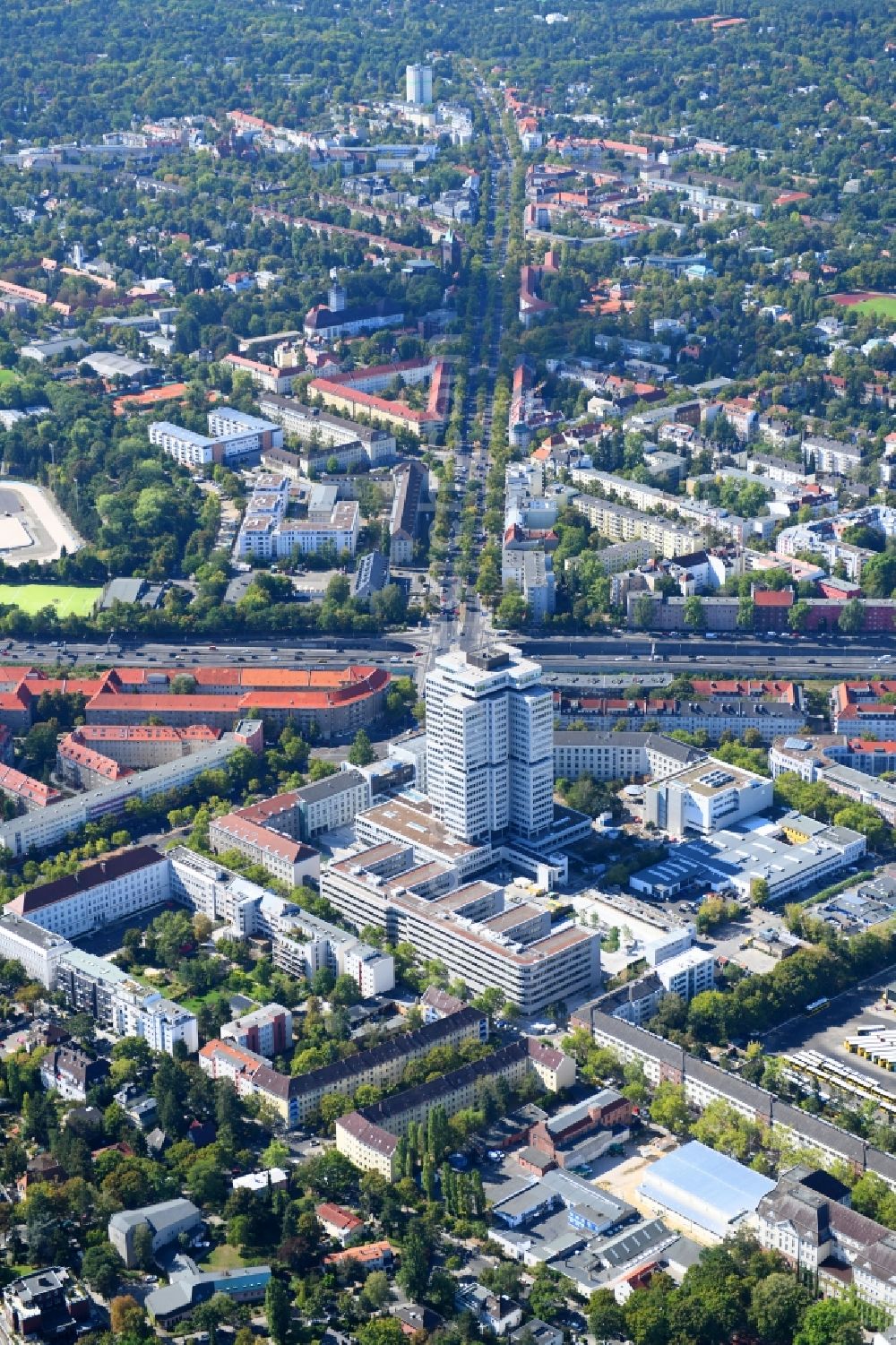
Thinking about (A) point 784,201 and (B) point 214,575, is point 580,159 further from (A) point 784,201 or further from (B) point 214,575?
(B) point 214,575

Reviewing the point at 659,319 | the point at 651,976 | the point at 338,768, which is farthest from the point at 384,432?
the point at 651,976

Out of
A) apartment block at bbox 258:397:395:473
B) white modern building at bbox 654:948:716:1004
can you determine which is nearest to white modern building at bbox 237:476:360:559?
apartment block at bbox 258:397:395:473

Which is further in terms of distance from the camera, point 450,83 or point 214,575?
point 450,83

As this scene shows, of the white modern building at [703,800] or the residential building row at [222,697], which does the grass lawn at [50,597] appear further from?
the white modern building at [703,800]

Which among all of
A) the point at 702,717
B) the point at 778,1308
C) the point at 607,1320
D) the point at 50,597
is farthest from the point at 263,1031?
the point at 50,597

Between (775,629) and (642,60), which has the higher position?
(642,60)

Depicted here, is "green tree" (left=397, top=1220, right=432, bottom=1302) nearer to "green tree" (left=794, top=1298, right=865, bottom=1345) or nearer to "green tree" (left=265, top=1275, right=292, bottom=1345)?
"green tree" (left=265, top=1275, right=292, bottom=1345)
